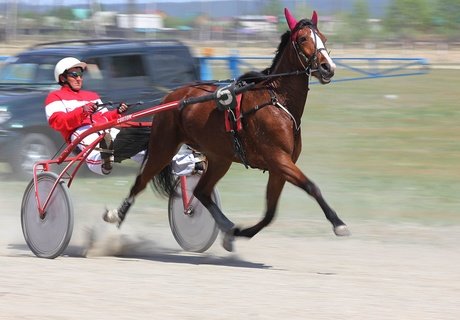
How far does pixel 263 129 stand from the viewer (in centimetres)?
802

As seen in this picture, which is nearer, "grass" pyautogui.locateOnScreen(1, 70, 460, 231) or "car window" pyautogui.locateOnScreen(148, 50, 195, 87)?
"grass" pyautogui.locateOnScreen(1, 70, 460, 231)

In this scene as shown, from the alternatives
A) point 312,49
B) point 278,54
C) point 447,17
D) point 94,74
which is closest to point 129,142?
point 278,54

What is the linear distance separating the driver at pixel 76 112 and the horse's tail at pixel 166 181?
46 cm

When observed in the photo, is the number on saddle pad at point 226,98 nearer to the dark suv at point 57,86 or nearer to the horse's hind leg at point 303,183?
the horse's hind leg at point 303,183

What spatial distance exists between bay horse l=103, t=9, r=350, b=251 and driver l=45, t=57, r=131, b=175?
0.38 m

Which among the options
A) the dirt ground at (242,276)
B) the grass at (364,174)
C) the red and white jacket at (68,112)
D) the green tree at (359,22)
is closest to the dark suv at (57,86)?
the grass at (364,174)

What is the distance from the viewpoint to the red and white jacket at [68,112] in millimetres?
8836

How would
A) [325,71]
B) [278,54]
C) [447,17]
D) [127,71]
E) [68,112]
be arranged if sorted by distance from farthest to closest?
[447,17]
[127,71]
[68,112]
[278,54]
[325,71]

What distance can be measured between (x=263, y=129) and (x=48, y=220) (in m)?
2.10

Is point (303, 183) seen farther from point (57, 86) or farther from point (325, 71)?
point (57, 86)

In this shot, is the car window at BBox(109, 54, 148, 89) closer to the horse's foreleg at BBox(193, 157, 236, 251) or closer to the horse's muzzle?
the horse's foreleg at BBox(193, 157, 236, 251)

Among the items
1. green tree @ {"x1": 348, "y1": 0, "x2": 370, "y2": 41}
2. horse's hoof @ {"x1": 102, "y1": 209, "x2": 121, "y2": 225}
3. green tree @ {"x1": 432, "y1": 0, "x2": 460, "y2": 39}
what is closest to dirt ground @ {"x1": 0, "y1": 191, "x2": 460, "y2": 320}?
horse's hoof @ {"x1": 102, "y1": 209, "x2": 121, "y2": 225}

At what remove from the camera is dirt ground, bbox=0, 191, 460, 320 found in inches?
238

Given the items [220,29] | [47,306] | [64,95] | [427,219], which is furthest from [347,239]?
[220,29]
